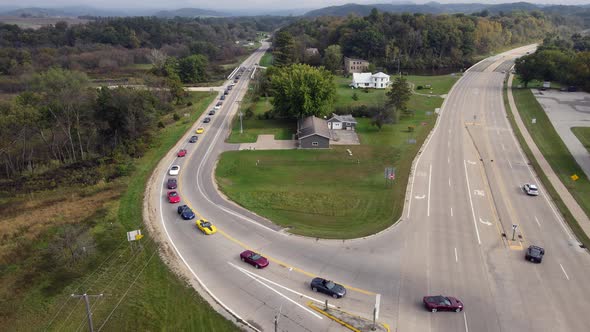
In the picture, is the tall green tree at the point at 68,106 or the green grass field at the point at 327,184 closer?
the green grass field at the point at 327,184

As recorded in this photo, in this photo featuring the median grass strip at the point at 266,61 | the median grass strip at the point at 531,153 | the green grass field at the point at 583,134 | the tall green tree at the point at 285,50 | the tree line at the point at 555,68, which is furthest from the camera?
the median grass strip at the point at 266,61

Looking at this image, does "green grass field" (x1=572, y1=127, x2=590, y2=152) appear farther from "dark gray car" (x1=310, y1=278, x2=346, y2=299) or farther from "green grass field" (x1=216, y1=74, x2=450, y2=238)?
"dark gray car" (x1=310, y1=278, x2=346, y2=299)

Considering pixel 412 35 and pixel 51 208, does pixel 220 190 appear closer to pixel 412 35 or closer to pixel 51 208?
pixel 51 208

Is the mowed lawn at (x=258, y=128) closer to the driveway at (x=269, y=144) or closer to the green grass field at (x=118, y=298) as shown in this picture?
the driveway at (x=269, y=144)

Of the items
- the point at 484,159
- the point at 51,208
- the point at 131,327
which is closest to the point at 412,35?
the point at 484,159

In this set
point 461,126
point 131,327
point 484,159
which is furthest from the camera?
point 461,126

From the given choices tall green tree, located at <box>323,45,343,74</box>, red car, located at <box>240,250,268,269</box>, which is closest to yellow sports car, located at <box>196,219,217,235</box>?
red car, located at <box>240,250,268,269</box>

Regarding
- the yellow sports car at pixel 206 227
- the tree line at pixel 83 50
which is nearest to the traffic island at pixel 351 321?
the yellow sports car at pixel 206 227
